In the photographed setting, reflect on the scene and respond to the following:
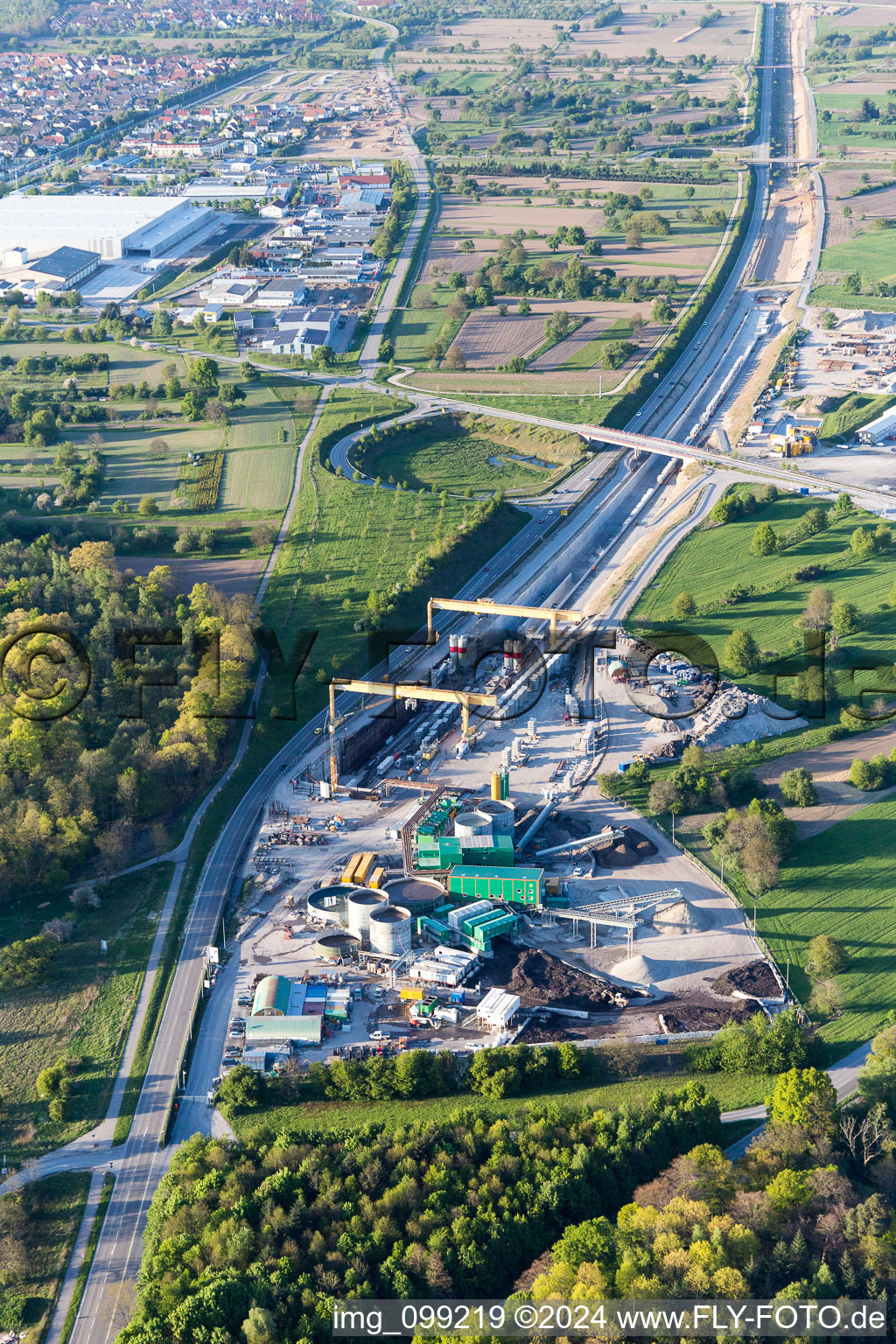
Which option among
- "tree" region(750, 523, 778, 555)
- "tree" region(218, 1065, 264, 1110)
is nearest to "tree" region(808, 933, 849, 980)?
"tree" region(218, 1065, 264, 1110)

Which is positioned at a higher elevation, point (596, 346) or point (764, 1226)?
point (596, 346)

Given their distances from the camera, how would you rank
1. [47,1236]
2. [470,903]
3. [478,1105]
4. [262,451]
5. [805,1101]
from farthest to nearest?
[262,451], [470,903], [478,1105], [805,1101], [47,1236]

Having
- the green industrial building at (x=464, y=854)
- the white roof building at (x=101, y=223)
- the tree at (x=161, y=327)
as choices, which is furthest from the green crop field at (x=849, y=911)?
the white roof building at (x=101, y=223)

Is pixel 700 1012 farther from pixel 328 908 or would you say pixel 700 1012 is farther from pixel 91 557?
pixel 91 557

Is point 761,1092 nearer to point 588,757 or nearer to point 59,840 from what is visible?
point 588,757

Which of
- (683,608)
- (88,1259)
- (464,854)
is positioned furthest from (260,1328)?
(683,608)

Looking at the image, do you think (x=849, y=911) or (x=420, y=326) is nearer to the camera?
(x=849, y=911)
